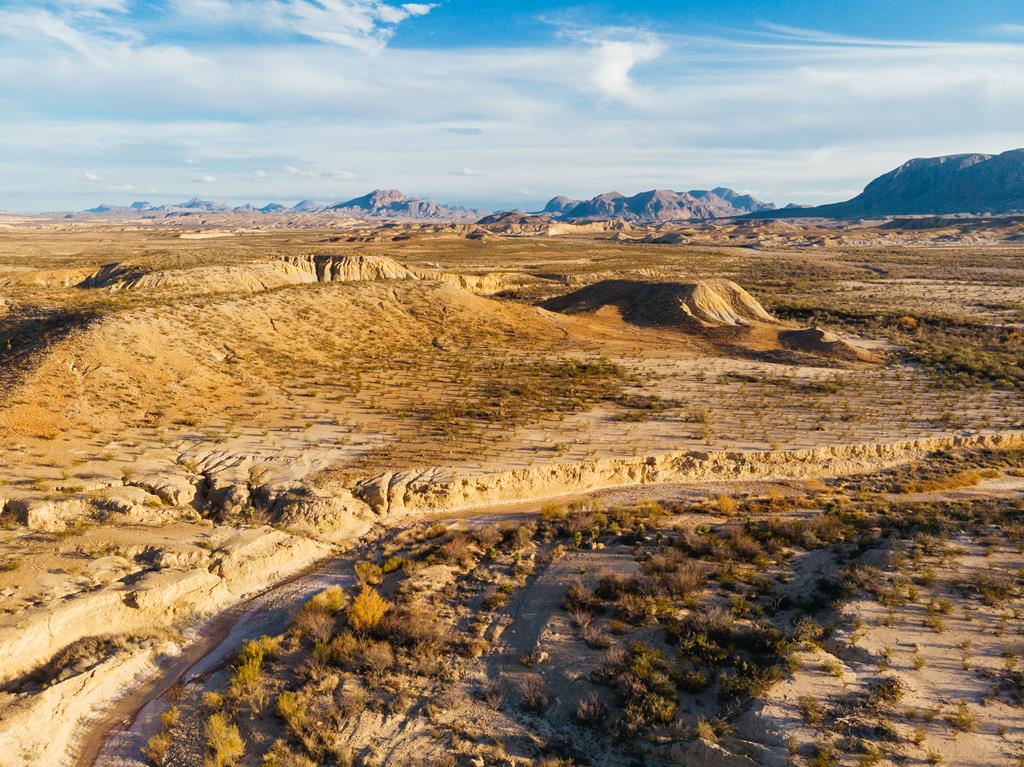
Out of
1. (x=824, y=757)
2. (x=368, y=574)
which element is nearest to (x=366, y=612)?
(x=368, y=574)

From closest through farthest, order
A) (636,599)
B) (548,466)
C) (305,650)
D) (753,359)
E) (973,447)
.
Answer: (305,650), (636,599), (548,466), (973,447), (753,359)

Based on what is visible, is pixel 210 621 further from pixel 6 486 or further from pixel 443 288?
pixel 443 288

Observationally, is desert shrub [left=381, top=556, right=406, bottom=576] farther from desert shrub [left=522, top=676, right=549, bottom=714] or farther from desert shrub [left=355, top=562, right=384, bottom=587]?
desert shrub [left=522, top=676, right=549, bottom=714]

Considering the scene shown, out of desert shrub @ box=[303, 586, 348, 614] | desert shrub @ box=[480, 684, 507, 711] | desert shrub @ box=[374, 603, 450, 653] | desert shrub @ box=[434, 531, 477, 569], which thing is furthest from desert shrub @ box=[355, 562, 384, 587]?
desert shrub @ box=[480, 684, 507, 711]

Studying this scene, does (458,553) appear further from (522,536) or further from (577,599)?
(577,599)

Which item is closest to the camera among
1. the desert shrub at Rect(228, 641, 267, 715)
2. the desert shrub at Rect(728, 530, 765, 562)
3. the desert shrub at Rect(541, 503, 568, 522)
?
the desert shrub at Rect(228, 641, 267, 715)

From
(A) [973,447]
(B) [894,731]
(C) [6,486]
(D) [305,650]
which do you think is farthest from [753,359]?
(C) [6,486]

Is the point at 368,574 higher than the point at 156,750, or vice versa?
the point at 368,574
